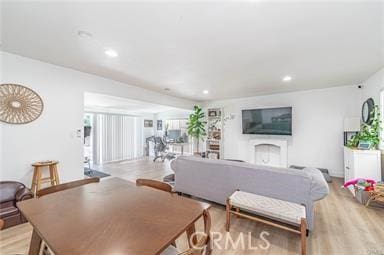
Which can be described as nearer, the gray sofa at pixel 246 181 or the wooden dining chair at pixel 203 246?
the wooden dining chair at pixel 203 246

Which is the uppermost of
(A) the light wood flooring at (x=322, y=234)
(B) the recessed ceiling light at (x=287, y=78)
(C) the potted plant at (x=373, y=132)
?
(B) the recessed ceiling light at (x=287, y=78)

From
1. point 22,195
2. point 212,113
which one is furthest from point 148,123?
point 22,195

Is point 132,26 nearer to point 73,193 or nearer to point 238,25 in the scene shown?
point 238,25

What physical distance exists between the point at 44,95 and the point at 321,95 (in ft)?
20.6

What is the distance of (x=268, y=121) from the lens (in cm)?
515

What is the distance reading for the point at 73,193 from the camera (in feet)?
4.85

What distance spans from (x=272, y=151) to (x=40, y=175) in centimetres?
559

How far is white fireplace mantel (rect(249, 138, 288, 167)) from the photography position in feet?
16.5

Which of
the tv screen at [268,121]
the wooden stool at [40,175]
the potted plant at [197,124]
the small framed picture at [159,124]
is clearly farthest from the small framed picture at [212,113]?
the wooden stool at [40,175]

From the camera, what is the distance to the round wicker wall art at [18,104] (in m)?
2.44

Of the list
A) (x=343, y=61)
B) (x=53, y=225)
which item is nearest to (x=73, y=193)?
(x=53, y=225)

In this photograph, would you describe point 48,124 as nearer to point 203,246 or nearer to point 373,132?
point 203,246

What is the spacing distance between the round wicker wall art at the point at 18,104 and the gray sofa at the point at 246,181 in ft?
7.87

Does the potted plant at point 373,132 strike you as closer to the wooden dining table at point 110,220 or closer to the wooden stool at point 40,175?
the wooden dining table at point 110,220
